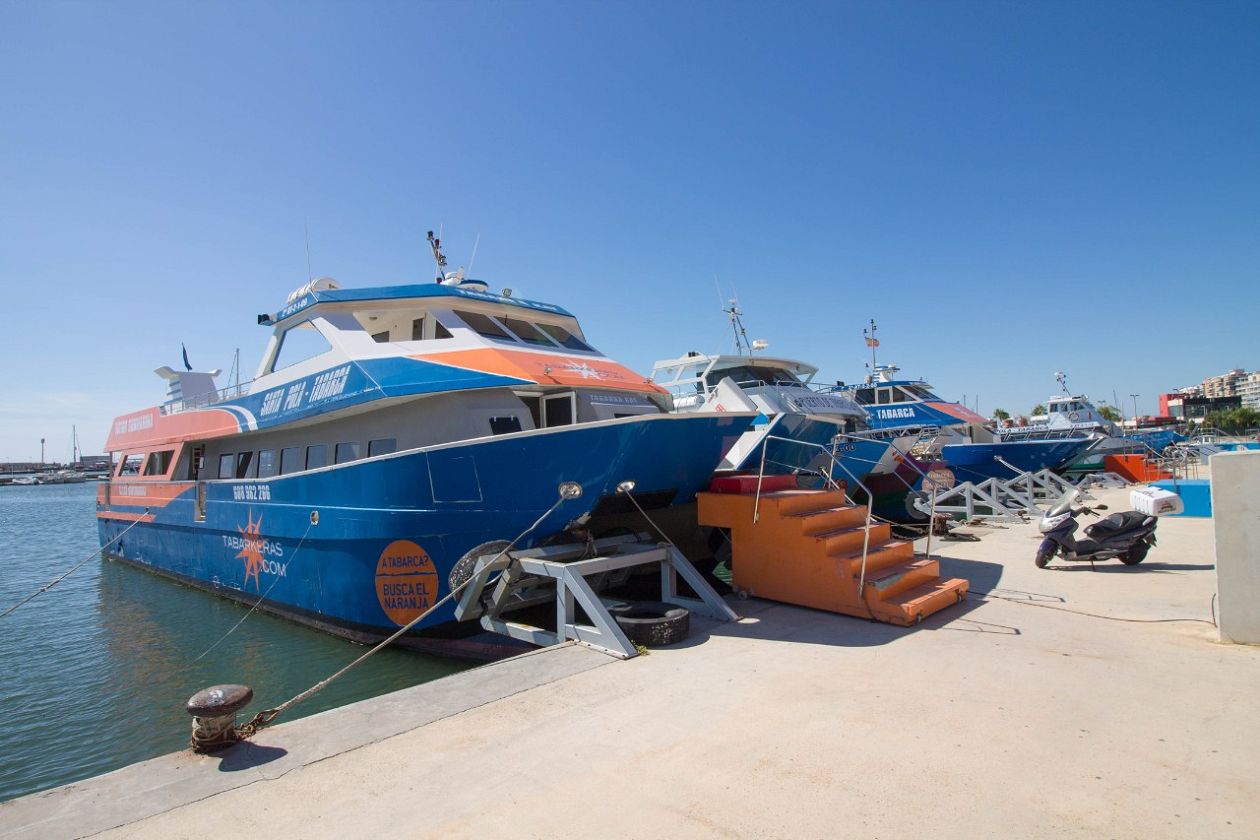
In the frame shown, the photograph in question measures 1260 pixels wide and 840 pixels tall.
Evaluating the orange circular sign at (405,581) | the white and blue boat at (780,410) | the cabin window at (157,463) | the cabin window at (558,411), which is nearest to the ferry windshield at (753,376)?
the white and blue boat at (780,410)

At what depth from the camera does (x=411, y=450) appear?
19.8 feet

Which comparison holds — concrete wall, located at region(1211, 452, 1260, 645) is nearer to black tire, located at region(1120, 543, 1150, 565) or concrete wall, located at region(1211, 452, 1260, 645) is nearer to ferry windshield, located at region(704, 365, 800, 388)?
black tire, located at region(1120, 543, 1150, 565)

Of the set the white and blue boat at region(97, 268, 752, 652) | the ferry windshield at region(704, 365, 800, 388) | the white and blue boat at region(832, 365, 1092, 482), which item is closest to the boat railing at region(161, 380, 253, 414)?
the white and blue boat at region(97, 268, 752, 652)

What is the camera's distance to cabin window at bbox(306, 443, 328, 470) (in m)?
8.49

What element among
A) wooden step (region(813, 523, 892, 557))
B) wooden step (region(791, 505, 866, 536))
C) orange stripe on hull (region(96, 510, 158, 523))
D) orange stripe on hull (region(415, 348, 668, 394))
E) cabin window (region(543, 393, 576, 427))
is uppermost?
orange stripe on hull (region(415, 348, 668, 394))

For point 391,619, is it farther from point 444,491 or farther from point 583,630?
point 583,630

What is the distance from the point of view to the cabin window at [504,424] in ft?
22.9

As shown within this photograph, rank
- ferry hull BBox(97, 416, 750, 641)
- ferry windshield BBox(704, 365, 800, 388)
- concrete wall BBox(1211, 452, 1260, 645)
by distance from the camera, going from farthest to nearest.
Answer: ferry windshield BBox(704, 365, 800, 388) < ferry hull BBox(97, 416, 750, 641) < concrete wall BBox(1211, 452, 1260, 645)

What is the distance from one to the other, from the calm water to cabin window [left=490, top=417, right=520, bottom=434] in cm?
247

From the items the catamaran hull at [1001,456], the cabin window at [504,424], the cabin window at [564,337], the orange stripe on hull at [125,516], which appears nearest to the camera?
the cabin window at [504,424]

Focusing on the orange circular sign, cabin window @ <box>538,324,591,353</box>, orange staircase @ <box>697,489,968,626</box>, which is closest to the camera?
orange staircase @ <box>697,489,968,626</box>

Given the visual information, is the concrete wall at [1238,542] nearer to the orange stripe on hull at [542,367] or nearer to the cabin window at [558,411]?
the orange stripe on hull at [542,367]

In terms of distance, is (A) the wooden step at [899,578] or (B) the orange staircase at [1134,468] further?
(B) the orange staircase at [1134,468]

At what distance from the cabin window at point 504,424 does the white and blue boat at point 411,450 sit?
Result: 0.05ft
